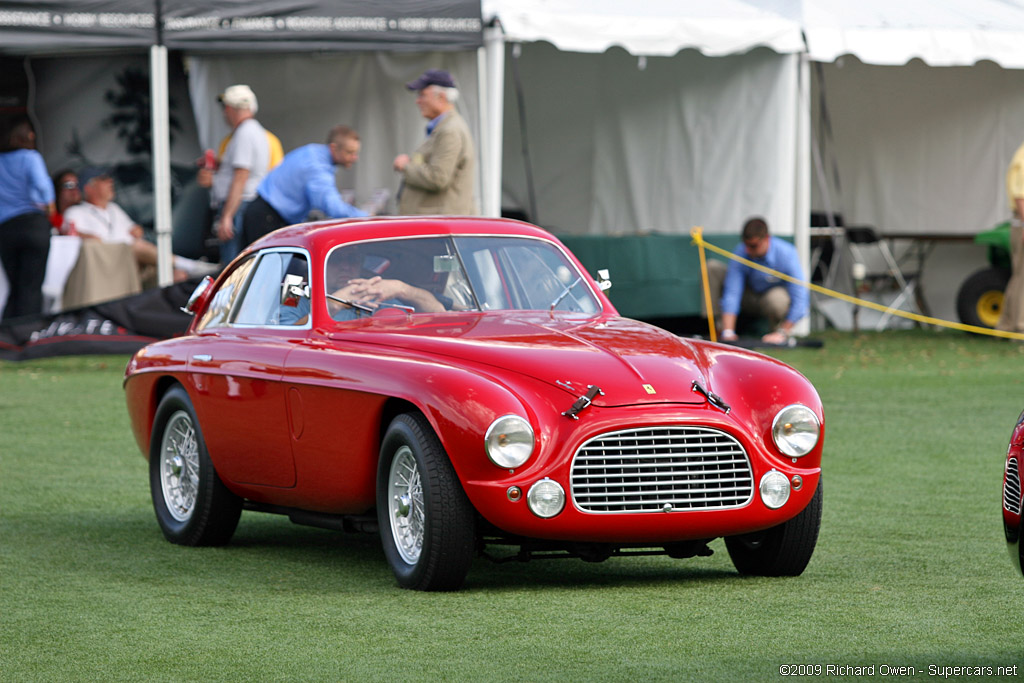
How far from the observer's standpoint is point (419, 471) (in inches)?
217

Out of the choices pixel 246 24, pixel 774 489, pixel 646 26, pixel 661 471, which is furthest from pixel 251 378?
pixel 646 26

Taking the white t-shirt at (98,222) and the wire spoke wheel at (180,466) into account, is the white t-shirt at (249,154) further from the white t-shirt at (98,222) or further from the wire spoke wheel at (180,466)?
the wire spoke wheel at (180,466)

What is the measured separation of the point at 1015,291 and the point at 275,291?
1130 centimetres

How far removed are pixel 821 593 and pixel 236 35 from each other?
10338 millimetres

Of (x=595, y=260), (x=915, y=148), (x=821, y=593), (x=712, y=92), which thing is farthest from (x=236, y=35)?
(x=821, y=593)

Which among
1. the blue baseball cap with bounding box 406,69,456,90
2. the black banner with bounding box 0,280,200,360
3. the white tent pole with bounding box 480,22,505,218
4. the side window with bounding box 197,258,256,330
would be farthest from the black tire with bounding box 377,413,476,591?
the white tent pole with bounding box 480,22,505,218

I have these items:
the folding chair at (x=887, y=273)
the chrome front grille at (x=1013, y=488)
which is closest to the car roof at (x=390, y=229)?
the chrome front grille at (x=1013, y=488)

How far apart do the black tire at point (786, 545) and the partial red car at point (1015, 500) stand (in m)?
1.66

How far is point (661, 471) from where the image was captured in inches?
216

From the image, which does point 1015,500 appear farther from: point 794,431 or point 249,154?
point 249,154

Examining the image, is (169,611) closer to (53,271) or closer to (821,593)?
(821,593)

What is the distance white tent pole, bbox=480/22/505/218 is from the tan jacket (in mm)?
2473

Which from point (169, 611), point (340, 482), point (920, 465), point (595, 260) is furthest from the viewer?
point (595, 260)

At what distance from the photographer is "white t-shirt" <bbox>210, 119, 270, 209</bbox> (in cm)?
1458
